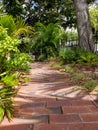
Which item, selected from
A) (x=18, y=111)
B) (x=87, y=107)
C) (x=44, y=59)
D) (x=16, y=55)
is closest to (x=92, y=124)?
(x=87, y=107)

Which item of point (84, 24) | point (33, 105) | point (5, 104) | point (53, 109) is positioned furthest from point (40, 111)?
point (84, 24)

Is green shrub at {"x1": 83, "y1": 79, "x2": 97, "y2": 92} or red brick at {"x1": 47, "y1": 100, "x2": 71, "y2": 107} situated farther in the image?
green shrub at {"x1": 83, "y1": 79, "x2": 97, "y2": 92}

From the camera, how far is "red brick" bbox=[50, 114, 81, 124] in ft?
14.0

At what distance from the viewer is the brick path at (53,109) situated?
4082 millimetres

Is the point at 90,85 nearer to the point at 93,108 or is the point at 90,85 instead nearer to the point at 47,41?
the point at 93,108

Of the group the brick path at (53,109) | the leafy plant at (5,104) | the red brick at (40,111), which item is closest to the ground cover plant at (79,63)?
the brick path at (53,109)

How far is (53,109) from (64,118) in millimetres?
597

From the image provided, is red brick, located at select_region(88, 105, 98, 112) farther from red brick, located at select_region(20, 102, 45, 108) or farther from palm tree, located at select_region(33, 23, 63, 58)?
palm tree, located at select_region(33, 23, 63, 58)

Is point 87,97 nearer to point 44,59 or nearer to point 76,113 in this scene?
point 76,113

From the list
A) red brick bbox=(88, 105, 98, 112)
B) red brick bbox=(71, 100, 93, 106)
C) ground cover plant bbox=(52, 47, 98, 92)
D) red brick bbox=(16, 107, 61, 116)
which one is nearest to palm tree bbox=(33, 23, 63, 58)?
ground cover plant bbox=(52, 47, 98, 92)

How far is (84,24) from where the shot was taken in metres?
12.6

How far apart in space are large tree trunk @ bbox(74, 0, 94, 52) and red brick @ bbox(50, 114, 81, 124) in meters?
8.32

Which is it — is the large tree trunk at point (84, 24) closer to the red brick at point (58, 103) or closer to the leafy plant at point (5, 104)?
the red brick at point (58, 103)

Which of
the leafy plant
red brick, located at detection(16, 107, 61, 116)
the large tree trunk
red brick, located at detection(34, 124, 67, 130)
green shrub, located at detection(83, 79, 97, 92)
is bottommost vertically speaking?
green shrub, located at detection(83, 79, 97, 92)
